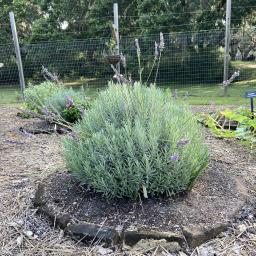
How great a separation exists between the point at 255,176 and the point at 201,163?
61cm

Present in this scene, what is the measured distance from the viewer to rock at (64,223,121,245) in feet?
5.67

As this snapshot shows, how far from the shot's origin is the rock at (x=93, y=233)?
1729 millimetres

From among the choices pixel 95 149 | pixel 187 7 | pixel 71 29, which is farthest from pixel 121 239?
pixel 71 29

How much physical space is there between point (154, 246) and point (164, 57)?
9.28m

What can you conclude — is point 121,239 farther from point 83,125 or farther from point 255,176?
point 255,176

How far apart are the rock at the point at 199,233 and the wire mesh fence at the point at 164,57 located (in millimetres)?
7576

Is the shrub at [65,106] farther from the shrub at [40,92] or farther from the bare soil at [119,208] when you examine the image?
the bare soil at [119,208]

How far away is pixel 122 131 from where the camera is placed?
1.90 m

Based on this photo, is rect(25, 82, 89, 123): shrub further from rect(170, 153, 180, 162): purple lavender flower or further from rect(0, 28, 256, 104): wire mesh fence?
rect(0, 28, 256, 104): wire mesh fence

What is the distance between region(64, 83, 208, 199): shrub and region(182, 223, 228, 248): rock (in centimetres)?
25

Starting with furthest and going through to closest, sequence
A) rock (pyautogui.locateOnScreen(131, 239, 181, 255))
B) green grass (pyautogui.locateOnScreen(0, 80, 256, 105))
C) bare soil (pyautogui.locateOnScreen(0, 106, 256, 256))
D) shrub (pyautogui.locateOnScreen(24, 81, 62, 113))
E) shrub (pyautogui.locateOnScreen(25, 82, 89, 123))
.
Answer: green grass (pyautogui.locateOnScreen(0, 80, 256, 105)) < shrub (pyautogui.locateOnScreen(24, 81, 62, 113)) < shrub (pyautogui.locateOnScreen(25, 82, 89, 123)) < bare soil (pyautogui.locateOnScreen(0, 106, 256, 256)) < rock (pyautogui.locateOnScreen(131, 239, 181, 255))

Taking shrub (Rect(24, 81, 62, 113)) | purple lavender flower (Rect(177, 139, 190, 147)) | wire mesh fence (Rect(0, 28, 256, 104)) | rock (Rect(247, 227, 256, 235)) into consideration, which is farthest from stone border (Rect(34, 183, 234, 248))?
wire mesh fence (Rect(0, 28, 256, 104))

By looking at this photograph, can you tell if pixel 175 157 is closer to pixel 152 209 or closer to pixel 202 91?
pixel 152 209

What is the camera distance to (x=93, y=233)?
176cm
